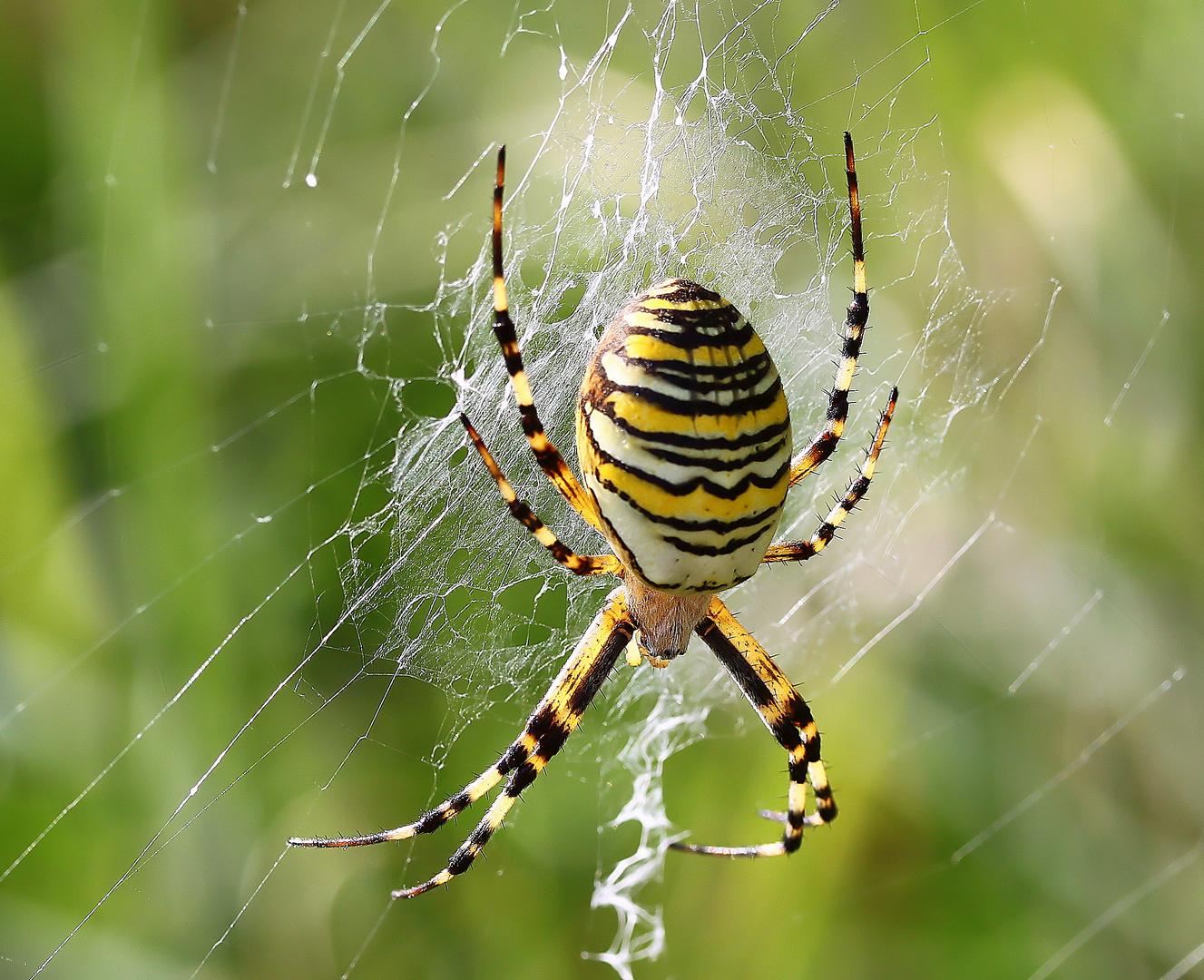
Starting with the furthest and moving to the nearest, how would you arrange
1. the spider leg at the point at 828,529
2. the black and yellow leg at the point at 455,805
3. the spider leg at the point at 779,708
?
the spider leg at the point at 779,708 < the spider leg at the point at 828,529 < the black and yellow leg at the point at 455,805

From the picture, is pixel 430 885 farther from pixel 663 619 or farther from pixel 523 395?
pixel 523 395

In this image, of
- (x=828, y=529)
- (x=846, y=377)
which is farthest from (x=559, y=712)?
(x=846, y=377)

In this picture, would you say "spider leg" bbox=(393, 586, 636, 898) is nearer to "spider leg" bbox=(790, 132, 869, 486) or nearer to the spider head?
the spider head

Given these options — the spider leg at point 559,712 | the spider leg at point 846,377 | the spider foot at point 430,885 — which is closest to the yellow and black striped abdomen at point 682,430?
the spider leg at point 846,377

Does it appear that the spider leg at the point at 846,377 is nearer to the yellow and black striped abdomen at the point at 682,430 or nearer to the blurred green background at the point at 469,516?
the yellow and black striped abdomen at the point at 682,430

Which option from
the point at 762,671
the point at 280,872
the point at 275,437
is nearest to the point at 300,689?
the point at 280,872

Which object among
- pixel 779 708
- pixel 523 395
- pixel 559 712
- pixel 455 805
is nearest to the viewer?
pixel 523 395

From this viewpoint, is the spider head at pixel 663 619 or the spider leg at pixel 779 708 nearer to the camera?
the spider head at pixel 663 619

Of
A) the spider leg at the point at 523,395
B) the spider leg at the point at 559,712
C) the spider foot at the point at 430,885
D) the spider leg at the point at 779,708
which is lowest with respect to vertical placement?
the spider leg at the point at 779,708
